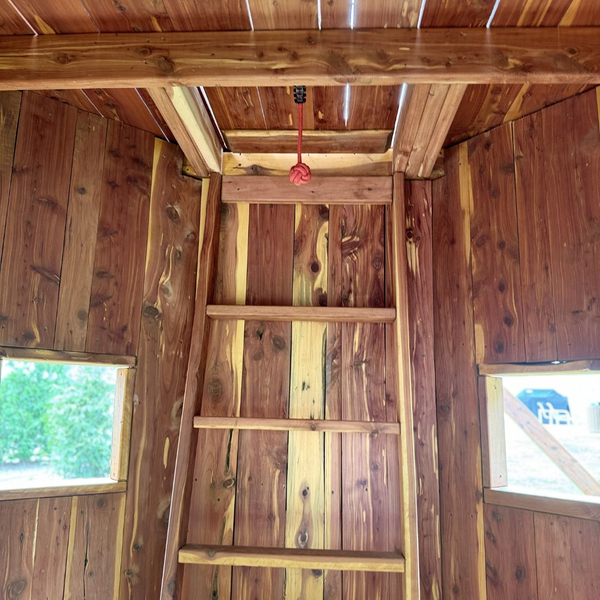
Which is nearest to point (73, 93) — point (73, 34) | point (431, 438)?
point (73, 34)

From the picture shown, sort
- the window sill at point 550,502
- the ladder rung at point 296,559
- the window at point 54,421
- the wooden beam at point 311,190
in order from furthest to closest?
the window at point 54,421, the wooden beam at point 311,190, the ladder rung at point 296,559, the window sill at point 550,502

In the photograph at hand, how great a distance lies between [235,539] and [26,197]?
4.82 feet

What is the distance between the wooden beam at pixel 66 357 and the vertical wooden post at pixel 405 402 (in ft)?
3.32

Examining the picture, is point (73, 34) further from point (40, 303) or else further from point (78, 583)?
point (78, 583)

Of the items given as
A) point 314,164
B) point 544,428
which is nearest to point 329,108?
point 314,164

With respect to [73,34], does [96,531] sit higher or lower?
lower

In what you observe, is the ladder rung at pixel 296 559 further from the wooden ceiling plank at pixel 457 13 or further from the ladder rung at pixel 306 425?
the wooden ceiling plank at pixel 457 13

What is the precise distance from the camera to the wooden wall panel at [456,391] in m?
1.94

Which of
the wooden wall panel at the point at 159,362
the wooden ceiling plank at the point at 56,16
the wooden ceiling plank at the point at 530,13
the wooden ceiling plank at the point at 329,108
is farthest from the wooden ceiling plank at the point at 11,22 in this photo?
the wooden ceiling plank at the point at 530,13

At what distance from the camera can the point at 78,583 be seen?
6.02ft

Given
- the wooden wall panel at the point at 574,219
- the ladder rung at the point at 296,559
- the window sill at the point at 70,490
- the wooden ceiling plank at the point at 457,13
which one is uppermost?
the wooden ceiling plank at the point at 457,13

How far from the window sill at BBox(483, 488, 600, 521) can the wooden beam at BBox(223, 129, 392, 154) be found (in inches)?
55.9

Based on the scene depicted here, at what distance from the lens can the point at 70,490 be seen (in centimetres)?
185

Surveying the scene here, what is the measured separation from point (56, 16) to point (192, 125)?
520 mm
